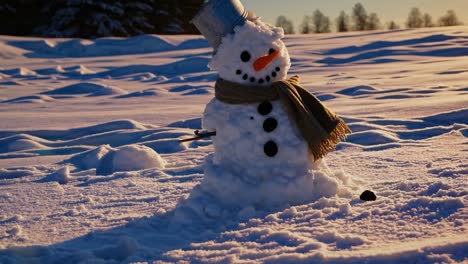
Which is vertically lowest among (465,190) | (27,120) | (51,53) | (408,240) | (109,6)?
(408,240)

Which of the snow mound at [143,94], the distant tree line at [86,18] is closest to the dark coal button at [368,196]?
the snow mound at [143,94]

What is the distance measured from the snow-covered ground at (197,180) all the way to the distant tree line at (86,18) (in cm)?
1163

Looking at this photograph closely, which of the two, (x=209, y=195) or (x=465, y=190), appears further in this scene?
(x=209, y=195)

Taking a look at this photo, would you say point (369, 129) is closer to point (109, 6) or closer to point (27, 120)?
point (27, 120)

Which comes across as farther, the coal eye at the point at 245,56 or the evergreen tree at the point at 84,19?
the evergreen tree at the point at 84,19

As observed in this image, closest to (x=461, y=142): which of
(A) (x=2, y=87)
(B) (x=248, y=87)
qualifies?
(B) (x=248, y=87)

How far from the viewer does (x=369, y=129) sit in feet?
14.8

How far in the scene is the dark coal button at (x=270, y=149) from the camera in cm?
257

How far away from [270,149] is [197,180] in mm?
908

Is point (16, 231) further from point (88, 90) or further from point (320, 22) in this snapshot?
point (320, 22)

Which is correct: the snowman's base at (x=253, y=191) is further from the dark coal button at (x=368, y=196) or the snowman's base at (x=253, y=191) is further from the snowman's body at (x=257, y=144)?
the dark coal button at (x=368, y=196)

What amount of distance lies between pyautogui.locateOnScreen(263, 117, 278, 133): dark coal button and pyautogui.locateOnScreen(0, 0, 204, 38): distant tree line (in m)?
18.0

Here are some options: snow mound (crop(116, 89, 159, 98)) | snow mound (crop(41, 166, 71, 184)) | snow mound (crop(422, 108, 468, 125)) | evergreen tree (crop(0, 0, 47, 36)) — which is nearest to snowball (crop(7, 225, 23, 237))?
snow mound (crop(41, 166, 71, 184))

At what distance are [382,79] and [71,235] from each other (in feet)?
20.4
